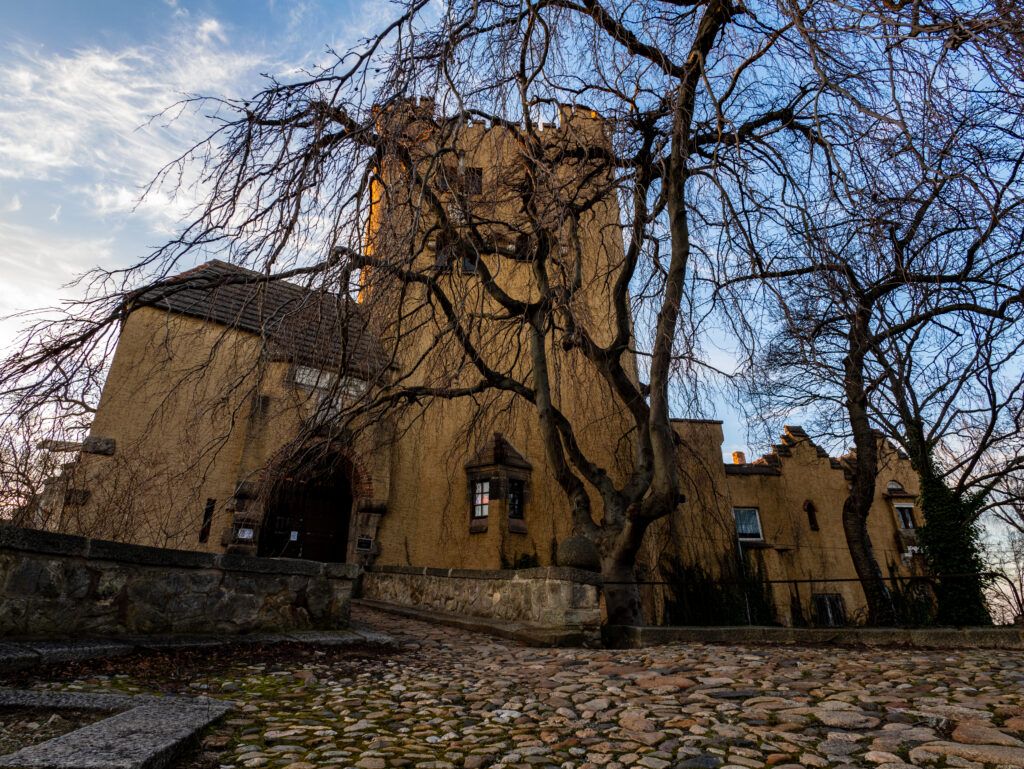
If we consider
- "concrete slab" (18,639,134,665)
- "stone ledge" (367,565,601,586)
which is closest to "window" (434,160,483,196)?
"concrete slab" (18,639,134,665)

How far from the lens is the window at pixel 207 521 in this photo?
33.2 ft

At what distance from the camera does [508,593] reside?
23.7ft

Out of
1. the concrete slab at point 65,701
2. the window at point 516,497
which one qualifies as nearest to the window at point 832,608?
the window at point 516,497

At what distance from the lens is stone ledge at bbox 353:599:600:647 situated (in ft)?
19.5

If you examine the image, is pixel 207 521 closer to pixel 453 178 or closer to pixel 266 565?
pixel 266 565

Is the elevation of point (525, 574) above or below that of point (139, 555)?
below

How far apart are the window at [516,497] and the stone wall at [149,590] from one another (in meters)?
6.62

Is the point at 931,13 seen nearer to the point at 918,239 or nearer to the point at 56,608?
the point at 918,239

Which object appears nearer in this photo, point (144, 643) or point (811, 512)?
point (144, 643)

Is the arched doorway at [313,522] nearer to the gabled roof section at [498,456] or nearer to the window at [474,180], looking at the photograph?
the gabled roof section at [498,456]

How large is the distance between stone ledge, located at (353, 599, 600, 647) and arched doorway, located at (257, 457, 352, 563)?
4.78 meters

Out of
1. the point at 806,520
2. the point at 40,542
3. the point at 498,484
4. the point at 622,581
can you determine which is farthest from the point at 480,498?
the point at 806,520

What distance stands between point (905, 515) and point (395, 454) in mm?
15488

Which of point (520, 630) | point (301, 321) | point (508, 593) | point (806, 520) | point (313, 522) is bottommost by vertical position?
point (520, 630)
